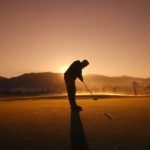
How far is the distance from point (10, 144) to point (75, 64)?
15.8ft

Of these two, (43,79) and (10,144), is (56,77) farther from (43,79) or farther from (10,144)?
(10,144)

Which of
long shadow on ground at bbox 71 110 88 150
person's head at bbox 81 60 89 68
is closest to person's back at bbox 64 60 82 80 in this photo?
person's head at bbox 81 60 89 68

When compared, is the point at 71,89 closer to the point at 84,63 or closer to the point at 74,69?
the point at 74,69

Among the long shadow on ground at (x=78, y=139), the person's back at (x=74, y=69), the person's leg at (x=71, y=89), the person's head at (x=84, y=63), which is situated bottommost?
the long shadow on ground at (x=78, y=139)

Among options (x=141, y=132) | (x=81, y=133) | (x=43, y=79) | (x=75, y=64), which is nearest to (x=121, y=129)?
(x=141, y=132)

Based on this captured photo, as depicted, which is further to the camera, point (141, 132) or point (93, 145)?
point (141, 132)

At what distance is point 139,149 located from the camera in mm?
3949

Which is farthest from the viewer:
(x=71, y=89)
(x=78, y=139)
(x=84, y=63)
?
(x=84, y=63)

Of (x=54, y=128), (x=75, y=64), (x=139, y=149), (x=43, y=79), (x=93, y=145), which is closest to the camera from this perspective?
(x=139, y=149)

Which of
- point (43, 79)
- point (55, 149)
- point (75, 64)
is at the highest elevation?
point (43, 79)

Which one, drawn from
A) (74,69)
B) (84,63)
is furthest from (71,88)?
(84,63)

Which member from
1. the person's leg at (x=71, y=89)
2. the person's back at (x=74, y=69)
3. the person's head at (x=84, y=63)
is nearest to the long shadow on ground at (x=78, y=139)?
the person's leg at (x=71, y=89)

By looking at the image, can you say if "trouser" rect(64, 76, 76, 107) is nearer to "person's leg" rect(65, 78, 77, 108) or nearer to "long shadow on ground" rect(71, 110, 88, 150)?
"person's leg" rect(65, 78, 77, 108)

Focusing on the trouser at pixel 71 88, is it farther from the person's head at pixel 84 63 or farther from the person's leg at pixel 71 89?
the person's head at pixel 84 63
